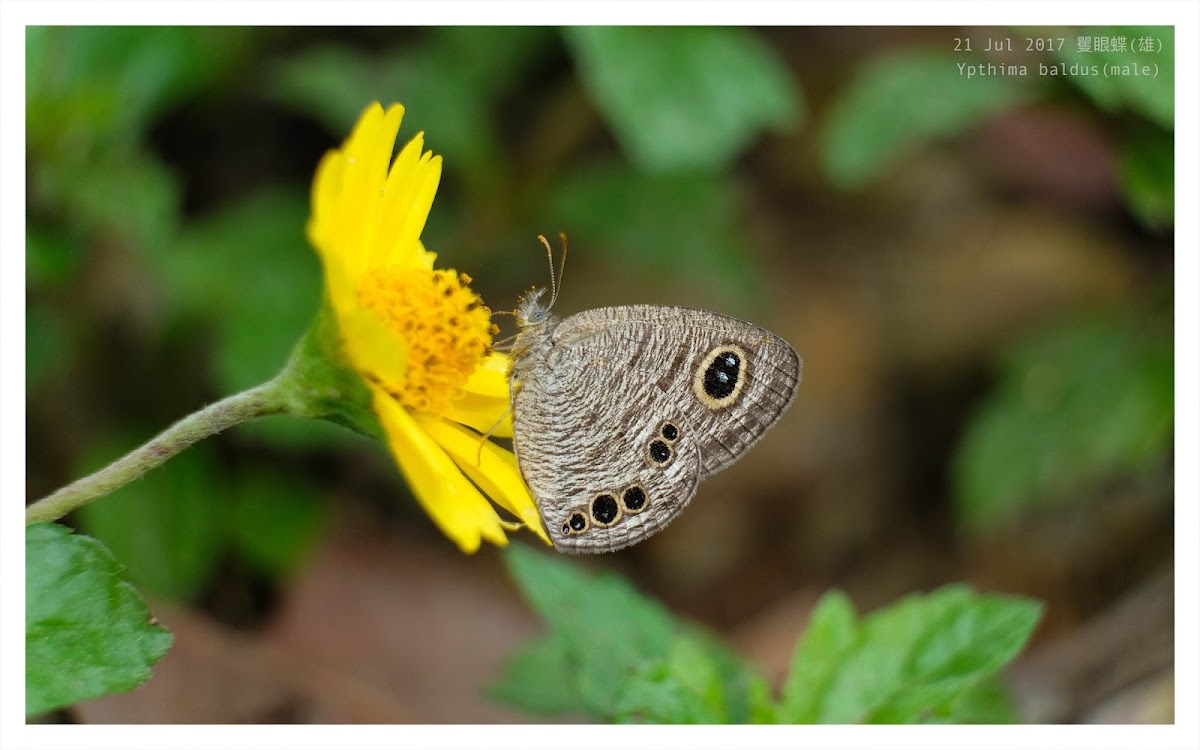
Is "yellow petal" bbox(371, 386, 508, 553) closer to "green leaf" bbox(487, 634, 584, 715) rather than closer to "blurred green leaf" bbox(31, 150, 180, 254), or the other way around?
"green leaf" bbox(487, 634, 584, 715)

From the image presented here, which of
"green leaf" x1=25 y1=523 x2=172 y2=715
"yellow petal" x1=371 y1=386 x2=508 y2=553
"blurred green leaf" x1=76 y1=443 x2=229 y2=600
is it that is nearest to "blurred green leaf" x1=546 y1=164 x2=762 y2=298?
"blurred green leaf" x1=76 y1=443 x2=229 y2=600

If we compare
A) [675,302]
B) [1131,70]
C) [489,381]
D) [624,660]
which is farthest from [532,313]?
[675,302]

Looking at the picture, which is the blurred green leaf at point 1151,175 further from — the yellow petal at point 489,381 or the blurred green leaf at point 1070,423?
the yellow petal at point 489,381

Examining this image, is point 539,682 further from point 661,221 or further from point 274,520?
point 661,221

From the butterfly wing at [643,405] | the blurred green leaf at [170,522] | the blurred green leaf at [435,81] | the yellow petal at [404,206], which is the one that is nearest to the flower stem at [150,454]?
the yellow petal at [404,206]
